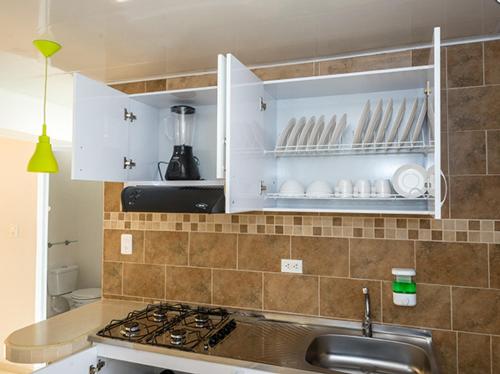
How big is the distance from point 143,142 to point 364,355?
1.53m

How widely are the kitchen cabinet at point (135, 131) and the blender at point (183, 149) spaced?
50 mm

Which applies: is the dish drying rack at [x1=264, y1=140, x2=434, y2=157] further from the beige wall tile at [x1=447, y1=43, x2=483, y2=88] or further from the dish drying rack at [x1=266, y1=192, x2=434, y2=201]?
the beige wall tile at [x1=447, y1=43, x2=483, y2=88]

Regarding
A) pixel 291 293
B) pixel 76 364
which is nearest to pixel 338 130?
pixel 291 293

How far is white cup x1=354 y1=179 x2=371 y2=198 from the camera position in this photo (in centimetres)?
155

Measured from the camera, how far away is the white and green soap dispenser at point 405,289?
1.57 metres

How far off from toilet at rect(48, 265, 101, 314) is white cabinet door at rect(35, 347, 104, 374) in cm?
195

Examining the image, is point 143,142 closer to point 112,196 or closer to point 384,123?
point 112,196

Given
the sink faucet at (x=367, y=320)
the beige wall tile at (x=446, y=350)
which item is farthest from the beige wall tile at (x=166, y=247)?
the beige wall tile at (x=446, y=350)

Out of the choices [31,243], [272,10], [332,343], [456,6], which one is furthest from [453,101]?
[31,243]

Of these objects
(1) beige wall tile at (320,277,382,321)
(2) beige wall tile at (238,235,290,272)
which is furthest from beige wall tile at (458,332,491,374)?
(2) beige wall tile at (238,235,290,272)

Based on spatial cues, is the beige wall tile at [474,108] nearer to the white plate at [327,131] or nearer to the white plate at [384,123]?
the white plate at [384,123]

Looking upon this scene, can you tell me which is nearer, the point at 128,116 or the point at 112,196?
the point at 128,116

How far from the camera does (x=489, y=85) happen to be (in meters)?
1.59

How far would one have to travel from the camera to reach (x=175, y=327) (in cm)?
171
